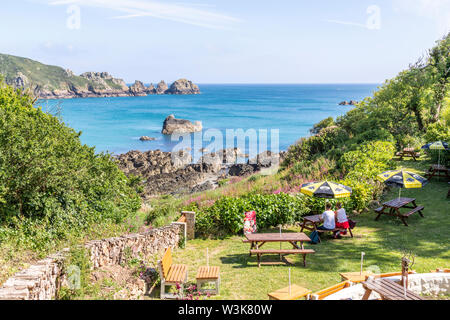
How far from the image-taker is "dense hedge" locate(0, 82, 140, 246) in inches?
373

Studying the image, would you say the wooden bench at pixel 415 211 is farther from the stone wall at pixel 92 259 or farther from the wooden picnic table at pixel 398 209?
the stone wall at pixel 92 259

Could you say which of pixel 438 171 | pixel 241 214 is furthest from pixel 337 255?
pixel 438 171

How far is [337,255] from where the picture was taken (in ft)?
31.8

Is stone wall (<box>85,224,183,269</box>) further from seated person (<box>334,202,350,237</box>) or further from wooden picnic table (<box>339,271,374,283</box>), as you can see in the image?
wooden picnic table (<box>339,271,374,283</box>)

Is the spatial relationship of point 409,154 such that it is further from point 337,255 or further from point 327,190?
point 337,255

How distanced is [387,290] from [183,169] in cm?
3166

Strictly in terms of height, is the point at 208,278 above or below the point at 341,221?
below

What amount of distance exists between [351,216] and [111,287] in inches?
362

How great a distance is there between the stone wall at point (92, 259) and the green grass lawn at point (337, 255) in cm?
75

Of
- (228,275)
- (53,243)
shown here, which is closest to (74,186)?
(53,243)

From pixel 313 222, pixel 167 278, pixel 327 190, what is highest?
pixel 327 190

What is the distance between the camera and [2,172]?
9.23 m

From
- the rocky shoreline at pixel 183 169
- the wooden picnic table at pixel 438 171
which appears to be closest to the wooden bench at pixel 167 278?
the wooden picnic table at pixel 438 171

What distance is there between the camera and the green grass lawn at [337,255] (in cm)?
818
